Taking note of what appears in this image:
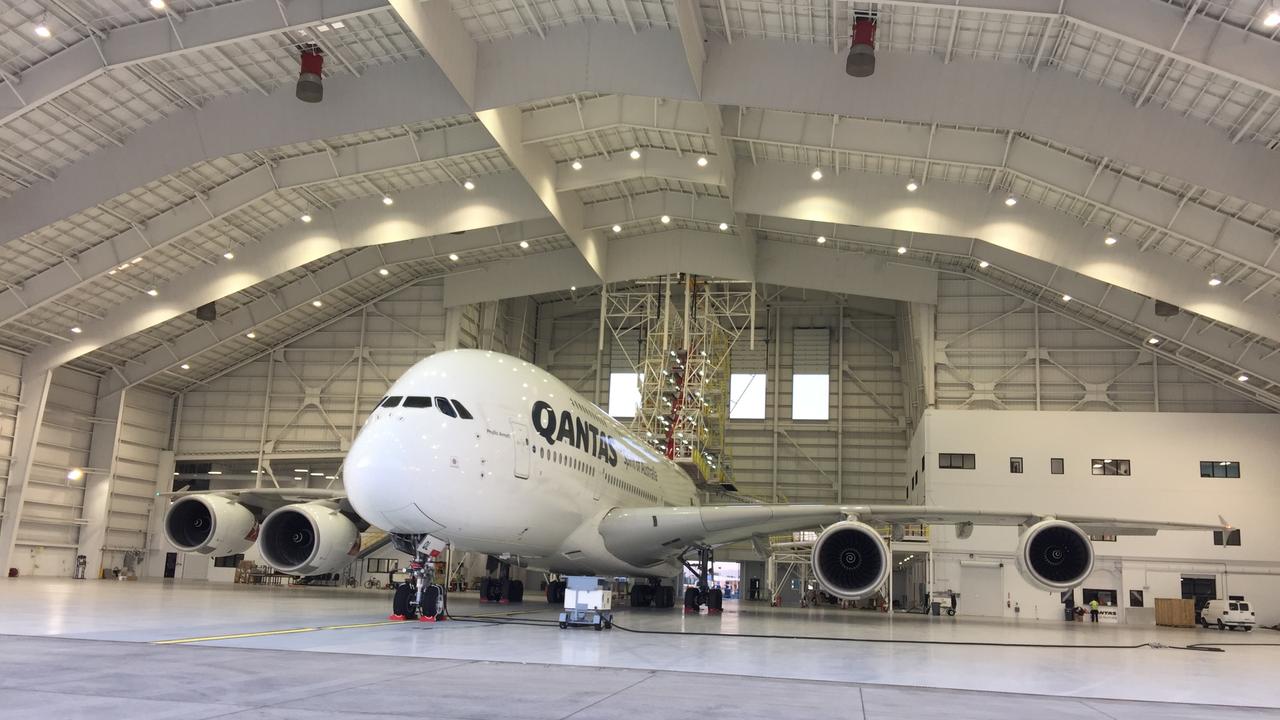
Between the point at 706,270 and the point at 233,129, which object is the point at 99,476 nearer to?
the point at 233,129

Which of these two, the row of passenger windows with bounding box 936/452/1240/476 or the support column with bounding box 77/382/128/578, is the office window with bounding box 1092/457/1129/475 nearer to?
the row of passenger windows with bounding box 936/452/1240/476

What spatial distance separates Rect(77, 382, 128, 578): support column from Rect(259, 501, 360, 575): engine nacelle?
19099 millimetres

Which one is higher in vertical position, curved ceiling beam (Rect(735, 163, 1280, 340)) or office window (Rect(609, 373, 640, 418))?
curved ceiling beam (Rect(735, 163, 1280, 340))

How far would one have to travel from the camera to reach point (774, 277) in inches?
1159

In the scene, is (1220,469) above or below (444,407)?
above

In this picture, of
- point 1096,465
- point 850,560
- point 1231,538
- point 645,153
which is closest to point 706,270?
point 645,153

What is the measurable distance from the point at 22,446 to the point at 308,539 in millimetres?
17082

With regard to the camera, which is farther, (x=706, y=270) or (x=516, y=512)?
(x=706, y=270)

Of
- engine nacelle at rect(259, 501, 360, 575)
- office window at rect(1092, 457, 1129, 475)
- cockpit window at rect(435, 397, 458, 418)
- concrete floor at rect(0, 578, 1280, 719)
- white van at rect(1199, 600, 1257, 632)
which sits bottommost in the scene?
white van at rect(1199, 600, 1257, 632)

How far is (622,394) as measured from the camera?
130ft

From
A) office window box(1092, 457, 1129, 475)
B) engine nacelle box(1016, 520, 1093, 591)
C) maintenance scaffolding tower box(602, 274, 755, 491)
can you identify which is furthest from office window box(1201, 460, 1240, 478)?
engine nacelle box(1016, 520, 1093, 591)

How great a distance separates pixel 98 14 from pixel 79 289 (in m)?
11.8

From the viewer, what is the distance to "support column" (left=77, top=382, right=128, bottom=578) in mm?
30672

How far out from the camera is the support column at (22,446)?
27188mm
